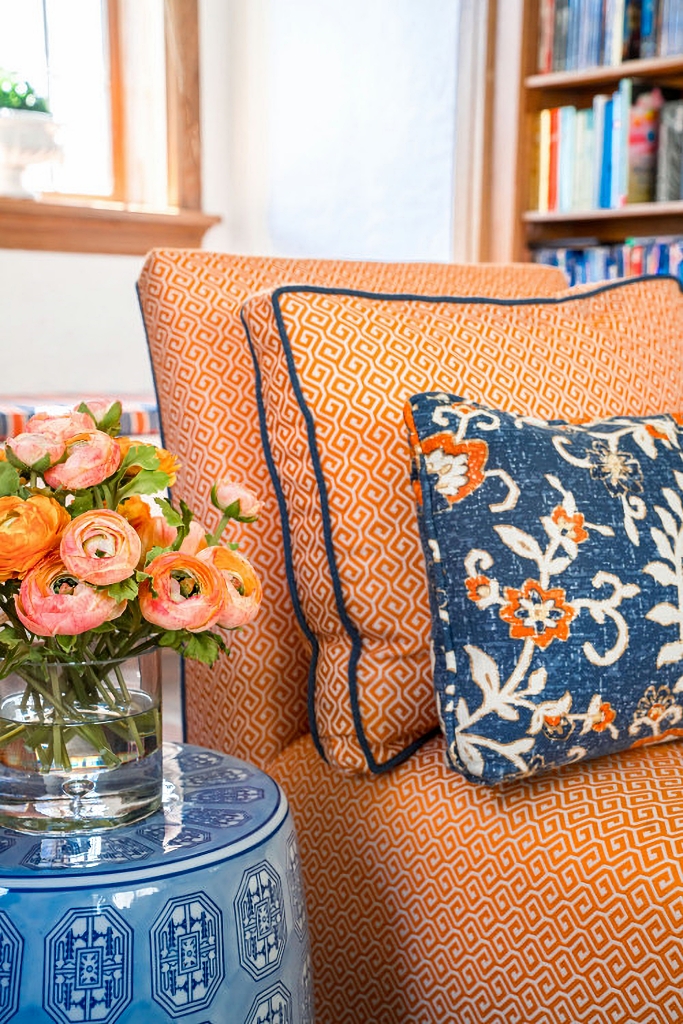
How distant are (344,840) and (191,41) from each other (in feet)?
8.21

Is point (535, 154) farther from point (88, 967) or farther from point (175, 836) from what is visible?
point (88, 967)

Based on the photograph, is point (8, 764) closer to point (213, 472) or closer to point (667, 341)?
point (213, 472)

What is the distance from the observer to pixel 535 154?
9.68 ft

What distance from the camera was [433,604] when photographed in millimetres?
938

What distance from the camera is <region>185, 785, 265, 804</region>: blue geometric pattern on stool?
0.85 m

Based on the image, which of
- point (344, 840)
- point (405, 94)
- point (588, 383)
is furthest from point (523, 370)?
point (405, 94)

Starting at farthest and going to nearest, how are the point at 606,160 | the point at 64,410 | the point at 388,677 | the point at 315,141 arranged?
the point at 315,141, the point at 606,160, the point at 64,410, the point at 388,677

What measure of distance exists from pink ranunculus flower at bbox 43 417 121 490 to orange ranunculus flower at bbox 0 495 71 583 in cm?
2

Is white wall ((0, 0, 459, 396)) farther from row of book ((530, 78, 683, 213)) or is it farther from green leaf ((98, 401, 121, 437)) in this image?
green leaf ((98, 401, 121, 437))

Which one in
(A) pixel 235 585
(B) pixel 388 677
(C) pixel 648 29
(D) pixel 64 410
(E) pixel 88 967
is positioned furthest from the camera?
(C) pixel 648 29

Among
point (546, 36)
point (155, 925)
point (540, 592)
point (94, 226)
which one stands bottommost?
point (155, 925)

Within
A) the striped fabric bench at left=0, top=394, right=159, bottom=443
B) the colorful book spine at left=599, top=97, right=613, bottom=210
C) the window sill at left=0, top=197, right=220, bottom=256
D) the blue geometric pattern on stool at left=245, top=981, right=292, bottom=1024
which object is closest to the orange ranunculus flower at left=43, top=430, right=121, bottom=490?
the blue geometric pattern on stool at left=245, top=981, right=292, bottom=1024

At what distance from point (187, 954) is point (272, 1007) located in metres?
0.09

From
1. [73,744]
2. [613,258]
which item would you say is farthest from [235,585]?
[613,258]
